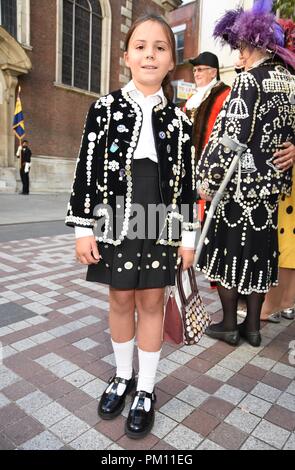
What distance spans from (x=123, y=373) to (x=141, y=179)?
107 centimetres

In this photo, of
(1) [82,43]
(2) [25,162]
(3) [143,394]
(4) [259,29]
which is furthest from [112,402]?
(1) [82,43]

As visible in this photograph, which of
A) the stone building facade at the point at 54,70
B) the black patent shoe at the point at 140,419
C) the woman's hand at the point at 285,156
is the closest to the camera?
the black patent shoe at the point at 140,419

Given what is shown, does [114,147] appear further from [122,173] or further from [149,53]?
[149,53]

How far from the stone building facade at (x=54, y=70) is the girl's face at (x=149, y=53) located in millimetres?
13382

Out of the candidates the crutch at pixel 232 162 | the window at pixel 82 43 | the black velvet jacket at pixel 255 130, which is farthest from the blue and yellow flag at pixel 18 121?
the crutch at pixel 232 162

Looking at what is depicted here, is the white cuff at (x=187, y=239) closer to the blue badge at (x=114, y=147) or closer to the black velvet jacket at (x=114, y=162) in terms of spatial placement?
the black velvet jacket at (x=114, y=162)

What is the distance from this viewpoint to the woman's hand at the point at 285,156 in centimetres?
259

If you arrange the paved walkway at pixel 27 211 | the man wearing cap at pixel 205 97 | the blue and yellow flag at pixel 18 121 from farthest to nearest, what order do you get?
the blue and yellow flag at pixel 18 121 → the paved walkway at pixel 27 211 → the man wearing cap at pixel 205 97

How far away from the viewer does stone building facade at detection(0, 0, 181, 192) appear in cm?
1409

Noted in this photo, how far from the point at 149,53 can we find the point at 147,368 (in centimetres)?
153

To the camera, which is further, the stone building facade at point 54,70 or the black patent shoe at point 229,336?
the stone building facade at point 54,70

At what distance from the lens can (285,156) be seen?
260 cm

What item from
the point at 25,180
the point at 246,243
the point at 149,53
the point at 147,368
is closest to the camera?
the point at 149,53

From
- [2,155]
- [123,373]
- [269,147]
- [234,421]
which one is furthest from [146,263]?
[2,155]
